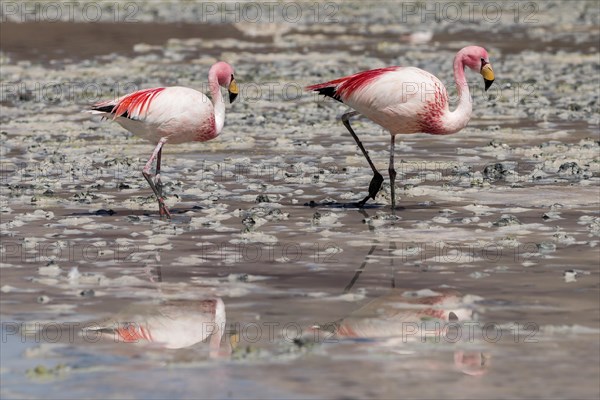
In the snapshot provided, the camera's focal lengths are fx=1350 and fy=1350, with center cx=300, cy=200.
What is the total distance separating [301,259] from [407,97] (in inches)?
126

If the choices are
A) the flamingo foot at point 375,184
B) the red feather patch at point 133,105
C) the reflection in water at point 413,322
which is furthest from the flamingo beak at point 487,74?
the reflection in water at point 413,322

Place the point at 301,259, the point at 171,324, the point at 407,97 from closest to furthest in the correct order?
1. the point at 171,324
2. the point at 301,259
3. the point at 407,97

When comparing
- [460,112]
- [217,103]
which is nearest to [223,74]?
[217,103]

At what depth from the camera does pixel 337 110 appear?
2302cm

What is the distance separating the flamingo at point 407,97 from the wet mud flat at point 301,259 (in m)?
0.81

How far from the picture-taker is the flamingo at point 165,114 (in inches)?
529

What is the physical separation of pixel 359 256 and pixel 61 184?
545 cm

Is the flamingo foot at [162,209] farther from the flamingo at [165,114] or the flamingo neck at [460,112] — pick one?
the flamingo neck at [460,112]

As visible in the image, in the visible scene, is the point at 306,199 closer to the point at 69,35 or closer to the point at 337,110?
the point at 337,110

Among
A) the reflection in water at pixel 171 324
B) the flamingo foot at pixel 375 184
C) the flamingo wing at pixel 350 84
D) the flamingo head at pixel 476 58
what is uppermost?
the flamingo head at pixel 476 58

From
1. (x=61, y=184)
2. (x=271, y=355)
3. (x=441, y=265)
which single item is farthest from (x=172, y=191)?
(x=271, y=355)

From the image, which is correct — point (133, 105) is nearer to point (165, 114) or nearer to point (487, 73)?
point (165, 114)

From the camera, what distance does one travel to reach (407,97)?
44.9 ft

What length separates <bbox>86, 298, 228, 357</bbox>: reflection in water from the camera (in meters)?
8.56
